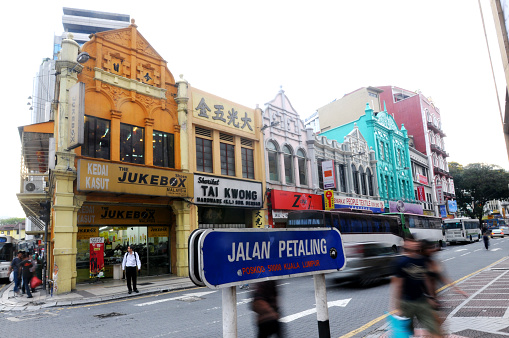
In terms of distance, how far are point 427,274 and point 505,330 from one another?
2505 millimetres

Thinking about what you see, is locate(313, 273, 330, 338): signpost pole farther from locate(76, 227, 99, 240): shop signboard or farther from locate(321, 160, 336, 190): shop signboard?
locate(321, 160, 336, 190): shop signboard

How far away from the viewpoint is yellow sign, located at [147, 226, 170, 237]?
1903 cm

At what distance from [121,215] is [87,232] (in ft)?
5.84

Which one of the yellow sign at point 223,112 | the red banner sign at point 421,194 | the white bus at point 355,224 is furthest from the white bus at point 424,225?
the yellow sign at point 223,112

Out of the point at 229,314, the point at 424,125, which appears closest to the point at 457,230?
the point at 424,125

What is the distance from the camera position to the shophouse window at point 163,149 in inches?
737

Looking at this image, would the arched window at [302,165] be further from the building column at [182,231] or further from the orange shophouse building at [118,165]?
the building column at [182,231]

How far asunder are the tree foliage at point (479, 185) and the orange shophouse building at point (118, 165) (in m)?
56.5

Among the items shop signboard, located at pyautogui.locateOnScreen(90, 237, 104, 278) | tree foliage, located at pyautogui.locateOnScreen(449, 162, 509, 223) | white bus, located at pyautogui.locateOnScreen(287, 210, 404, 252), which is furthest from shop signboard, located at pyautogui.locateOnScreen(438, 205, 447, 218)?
shop signboard, located at pyautogui.locateOnScreen(90, 237, 104, 278)

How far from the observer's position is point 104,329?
25.2 feet

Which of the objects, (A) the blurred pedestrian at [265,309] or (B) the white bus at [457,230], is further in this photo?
(B) the white bus at [457,230]

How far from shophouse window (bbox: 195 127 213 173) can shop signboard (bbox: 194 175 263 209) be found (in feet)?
2.99

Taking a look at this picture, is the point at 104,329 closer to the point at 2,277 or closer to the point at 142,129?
the point at 142,129

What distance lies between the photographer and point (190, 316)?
8.58 m
